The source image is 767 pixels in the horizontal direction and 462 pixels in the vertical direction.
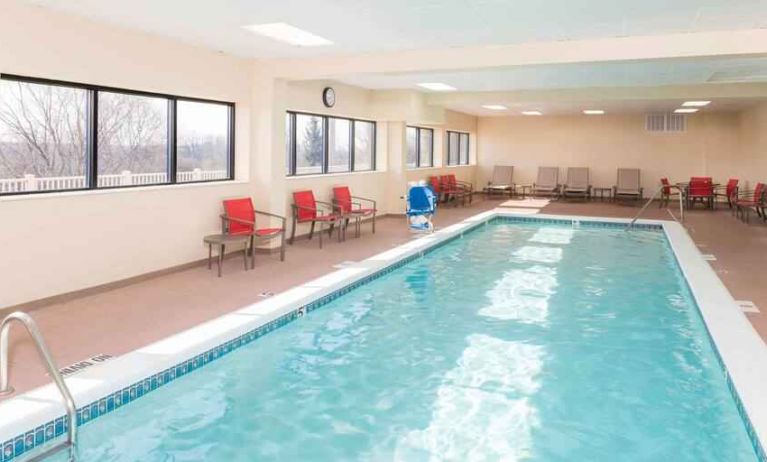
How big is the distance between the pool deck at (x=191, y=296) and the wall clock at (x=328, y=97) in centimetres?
216

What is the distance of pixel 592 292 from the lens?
6.04 meters

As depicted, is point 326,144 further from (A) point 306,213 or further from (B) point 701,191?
(B) point 701,191

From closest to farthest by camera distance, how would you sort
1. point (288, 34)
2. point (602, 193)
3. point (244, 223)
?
point (288, 34), point (244, 223), point (602, 193)

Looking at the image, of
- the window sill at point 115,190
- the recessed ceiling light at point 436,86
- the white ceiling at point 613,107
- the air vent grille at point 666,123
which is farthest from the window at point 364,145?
the air vent grille at point 666,123

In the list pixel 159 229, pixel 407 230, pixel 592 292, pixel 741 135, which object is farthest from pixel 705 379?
pixel 741 135

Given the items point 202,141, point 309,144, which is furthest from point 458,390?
point 309,144

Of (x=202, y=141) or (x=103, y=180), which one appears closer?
(x=103, y=180)

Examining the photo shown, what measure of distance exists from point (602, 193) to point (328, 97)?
33.9 ft

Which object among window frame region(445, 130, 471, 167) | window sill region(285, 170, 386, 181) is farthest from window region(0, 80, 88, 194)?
window frame region(445, 130, 471, 167)

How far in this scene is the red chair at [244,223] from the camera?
22.5ft

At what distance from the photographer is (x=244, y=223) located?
6.86 metres

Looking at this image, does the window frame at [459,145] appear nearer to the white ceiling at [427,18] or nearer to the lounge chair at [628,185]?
the lounge chair at [628,185]

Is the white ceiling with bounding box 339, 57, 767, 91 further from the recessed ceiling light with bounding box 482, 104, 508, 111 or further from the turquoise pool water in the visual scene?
the turquoise pool water

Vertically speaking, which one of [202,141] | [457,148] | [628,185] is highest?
[457,148]
